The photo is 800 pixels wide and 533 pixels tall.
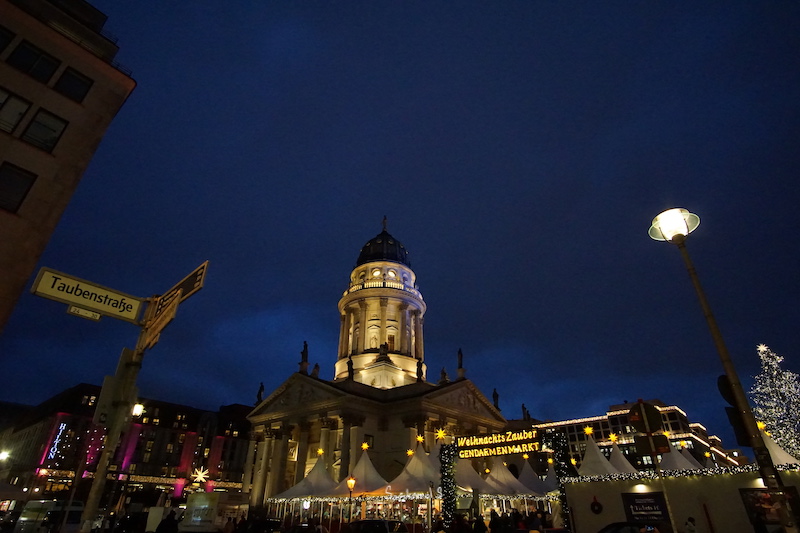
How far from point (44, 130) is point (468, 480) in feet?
98.9

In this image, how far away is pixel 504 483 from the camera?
29.5 metres

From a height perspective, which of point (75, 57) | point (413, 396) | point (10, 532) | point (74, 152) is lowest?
point (10, 532)

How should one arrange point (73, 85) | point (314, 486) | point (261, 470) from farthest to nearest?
point (261, 470), point (314, 486), point (73, 85)

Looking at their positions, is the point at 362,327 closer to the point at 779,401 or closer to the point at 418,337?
the point at 418,337

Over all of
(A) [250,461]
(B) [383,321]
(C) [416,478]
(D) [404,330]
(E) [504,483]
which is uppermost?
(B) [383,321]

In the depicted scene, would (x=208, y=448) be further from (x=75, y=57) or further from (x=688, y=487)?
(x=688, y=487)

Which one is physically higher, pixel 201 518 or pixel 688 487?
pixel 688 487

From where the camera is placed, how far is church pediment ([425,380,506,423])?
46.0m

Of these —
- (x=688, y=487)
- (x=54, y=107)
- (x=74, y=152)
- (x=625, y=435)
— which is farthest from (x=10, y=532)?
(x=625, y=435)

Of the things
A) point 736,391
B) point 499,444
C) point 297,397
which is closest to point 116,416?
point 736,391

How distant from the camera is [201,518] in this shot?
2156 cm

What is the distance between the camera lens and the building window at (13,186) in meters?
18.7

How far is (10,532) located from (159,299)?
27.5 m

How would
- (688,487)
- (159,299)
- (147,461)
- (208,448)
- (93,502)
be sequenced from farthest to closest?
(208,448) → (147,461) → (688,487) → (159,299) → (93,502)
